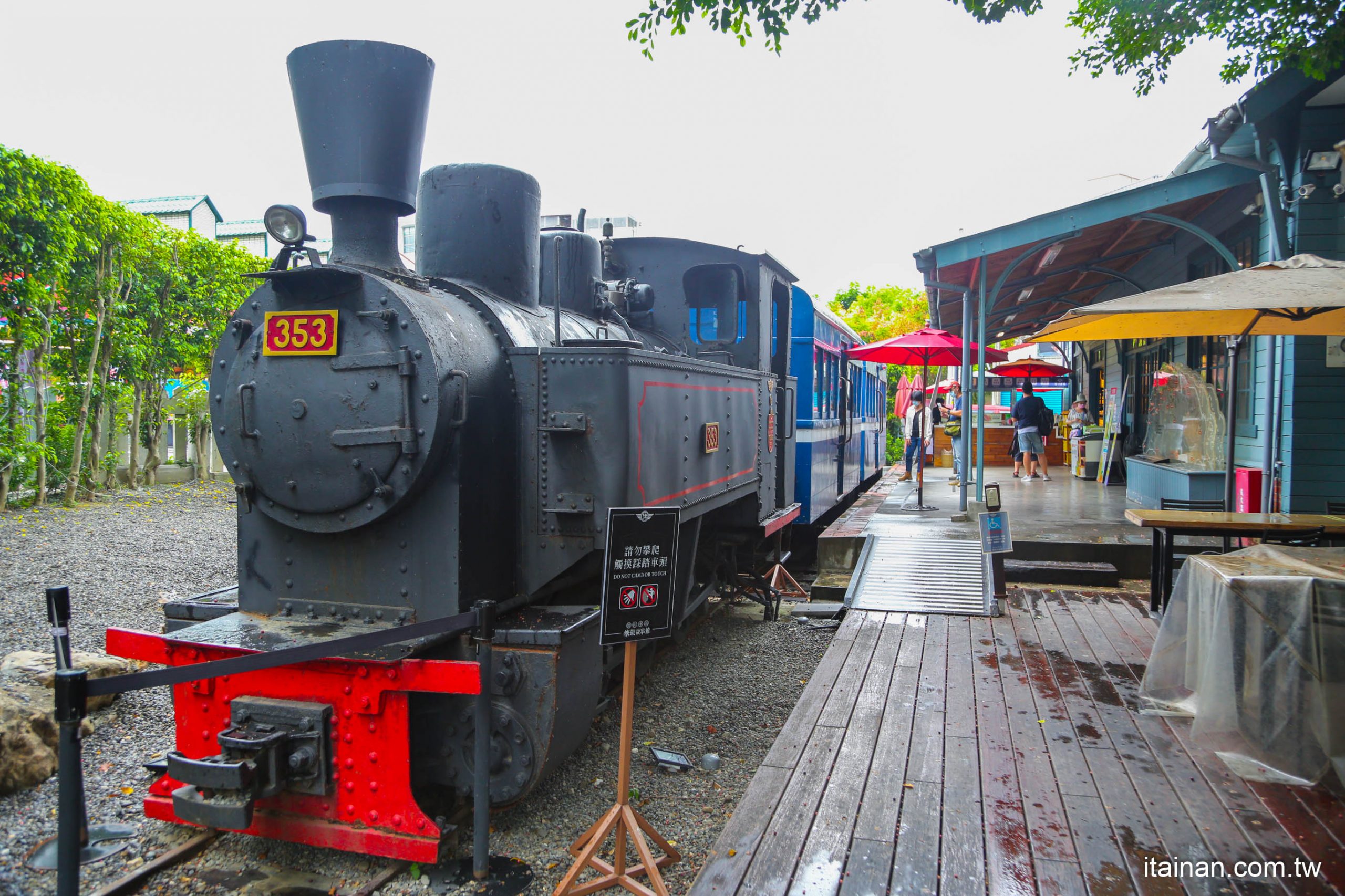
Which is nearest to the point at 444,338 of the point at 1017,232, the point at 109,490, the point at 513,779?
the point at 513,779

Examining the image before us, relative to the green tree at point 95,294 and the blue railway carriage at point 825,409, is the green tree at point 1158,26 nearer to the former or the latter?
the blue railway carriage at point 825,409

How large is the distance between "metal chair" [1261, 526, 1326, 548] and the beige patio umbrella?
0.88 m

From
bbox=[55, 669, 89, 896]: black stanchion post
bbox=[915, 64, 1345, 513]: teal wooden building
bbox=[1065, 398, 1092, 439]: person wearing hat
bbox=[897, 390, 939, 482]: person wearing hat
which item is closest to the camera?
bbox=[55, 669, 89, 896]: black stanchion post

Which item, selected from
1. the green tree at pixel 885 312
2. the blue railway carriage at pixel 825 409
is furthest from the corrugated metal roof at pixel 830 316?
the green tree at pixel 885 312

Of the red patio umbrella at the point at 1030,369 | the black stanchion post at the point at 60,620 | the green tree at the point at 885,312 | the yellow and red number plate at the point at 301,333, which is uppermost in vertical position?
the green tree at the point at 885,312

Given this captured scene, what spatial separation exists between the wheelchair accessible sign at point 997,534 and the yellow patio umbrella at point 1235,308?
46.8 inches

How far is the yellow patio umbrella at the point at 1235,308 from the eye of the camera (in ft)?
13.2

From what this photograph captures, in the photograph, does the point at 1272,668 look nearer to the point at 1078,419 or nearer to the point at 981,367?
the point at 981,367

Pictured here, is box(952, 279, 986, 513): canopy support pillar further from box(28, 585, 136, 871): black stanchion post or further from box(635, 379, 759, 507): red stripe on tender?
box(28, 585, 136, 871): black stanchion post

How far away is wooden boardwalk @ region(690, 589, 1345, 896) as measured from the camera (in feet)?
7.88

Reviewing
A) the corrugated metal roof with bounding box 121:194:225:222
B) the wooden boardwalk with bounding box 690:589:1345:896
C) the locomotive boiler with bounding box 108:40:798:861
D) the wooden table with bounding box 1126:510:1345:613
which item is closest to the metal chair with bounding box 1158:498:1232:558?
the wooden table with bounding box 1126:510:1345:613

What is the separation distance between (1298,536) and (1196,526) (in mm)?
579

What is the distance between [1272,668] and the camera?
3.13m

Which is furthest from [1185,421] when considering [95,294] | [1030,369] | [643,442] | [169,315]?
[169,315]
